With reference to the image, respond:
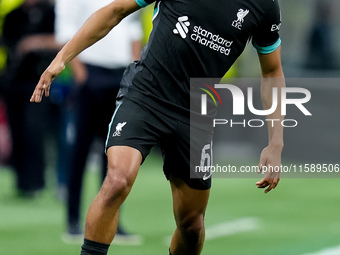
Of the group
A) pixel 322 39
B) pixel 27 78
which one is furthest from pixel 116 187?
pixel 322 39

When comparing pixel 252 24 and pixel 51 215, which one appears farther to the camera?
pixel 51 215

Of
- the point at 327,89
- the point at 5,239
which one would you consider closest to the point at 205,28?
the point at 5,239

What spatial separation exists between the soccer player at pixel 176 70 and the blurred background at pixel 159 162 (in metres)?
2.12

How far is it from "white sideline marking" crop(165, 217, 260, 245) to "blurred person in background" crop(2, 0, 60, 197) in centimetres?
320

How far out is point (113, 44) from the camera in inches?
348

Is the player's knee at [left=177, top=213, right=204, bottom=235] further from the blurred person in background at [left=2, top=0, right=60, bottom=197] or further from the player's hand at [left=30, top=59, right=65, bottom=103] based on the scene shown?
the blurred person in background at [left=2, top=0, right=60, bottom=197]

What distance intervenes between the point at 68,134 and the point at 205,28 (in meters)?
5.71

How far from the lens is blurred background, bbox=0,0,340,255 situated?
891cm

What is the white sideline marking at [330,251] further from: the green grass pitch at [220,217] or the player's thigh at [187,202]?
the player's thigh at [187,202]

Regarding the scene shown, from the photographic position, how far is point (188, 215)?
251 inches

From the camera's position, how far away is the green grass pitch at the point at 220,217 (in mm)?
8375

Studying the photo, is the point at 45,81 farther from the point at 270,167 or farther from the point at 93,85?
the point at 93,85

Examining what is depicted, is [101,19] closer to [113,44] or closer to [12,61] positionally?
[113,44]

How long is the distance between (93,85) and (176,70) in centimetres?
284
